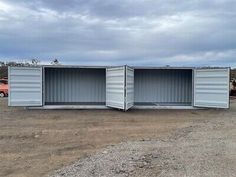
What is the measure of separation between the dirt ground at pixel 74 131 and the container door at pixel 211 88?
1.78 feet

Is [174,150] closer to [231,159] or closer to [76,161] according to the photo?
[231,159]

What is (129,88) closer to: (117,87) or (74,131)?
(117,87)

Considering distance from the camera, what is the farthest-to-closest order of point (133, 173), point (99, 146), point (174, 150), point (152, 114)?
point (152, 114), point (99, 146), point (174, 150), point (133, 173)

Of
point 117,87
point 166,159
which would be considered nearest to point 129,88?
point 117,87

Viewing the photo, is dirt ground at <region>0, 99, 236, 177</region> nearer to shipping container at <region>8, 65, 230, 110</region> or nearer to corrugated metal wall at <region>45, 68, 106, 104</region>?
shipping container at <region>8, 65, 230, 110</region>

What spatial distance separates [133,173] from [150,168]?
1.76 ft

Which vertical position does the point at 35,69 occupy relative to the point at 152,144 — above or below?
above

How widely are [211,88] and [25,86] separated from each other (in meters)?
9.59

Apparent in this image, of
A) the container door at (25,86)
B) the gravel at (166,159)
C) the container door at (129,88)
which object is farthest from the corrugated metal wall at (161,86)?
the gravel at (166,159)

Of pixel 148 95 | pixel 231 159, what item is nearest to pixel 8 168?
pixel 231 159

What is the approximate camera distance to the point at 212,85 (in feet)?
64.5

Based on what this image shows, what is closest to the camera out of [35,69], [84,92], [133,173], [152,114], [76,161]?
[133,173]

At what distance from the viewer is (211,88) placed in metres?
19.7

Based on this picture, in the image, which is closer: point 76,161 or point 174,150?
point 76,161
